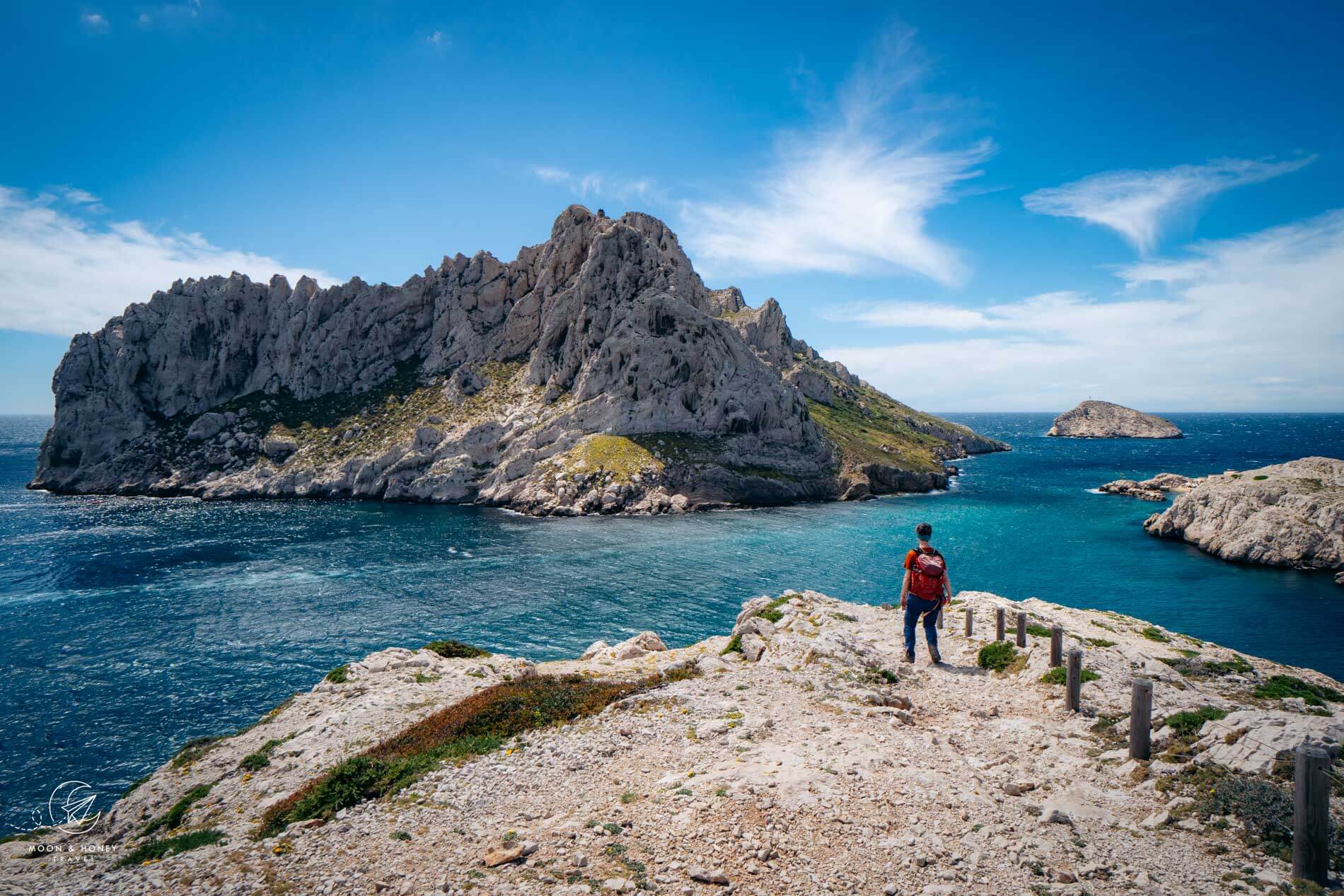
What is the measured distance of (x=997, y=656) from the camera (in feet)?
69.5

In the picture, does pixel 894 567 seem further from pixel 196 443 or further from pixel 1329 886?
pixel 196 443

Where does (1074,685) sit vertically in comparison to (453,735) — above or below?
above

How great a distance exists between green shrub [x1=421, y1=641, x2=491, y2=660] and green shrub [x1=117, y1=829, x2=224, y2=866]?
42.4 feet

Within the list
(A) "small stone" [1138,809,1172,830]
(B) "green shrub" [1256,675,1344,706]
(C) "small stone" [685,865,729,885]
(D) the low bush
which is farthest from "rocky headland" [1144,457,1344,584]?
(C) "small stone" [685,865,729,885]

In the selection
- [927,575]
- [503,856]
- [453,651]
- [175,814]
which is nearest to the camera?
[503,856]

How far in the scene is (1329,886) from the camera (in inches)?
341

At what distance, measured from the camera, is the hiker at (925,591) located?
66.7 ft

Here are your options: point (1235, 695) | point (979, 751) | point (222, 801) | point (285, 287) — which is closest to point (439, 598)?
point (222, 801)

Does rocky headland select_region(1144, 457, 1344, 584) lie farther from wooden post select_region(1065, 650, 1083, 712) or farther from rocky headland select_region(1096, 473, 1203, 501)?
wooden post select_region(1065, 650, 1083, 712)

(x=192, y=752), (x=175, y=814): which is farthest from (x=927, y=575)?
(x=192, y=752)

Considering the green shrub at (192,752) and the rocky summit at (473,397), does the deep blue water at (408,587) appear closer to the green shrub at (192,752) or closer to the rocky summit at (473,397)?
the green shrub at (192,752)

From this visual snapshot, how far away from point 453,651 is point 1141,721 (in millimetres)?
24603

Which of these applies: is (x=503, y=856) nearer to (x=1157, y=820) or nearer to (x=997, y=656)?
(x=1157, y=820)

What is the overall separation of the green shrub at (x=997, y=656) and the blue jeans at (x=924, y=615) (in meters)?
1.89
